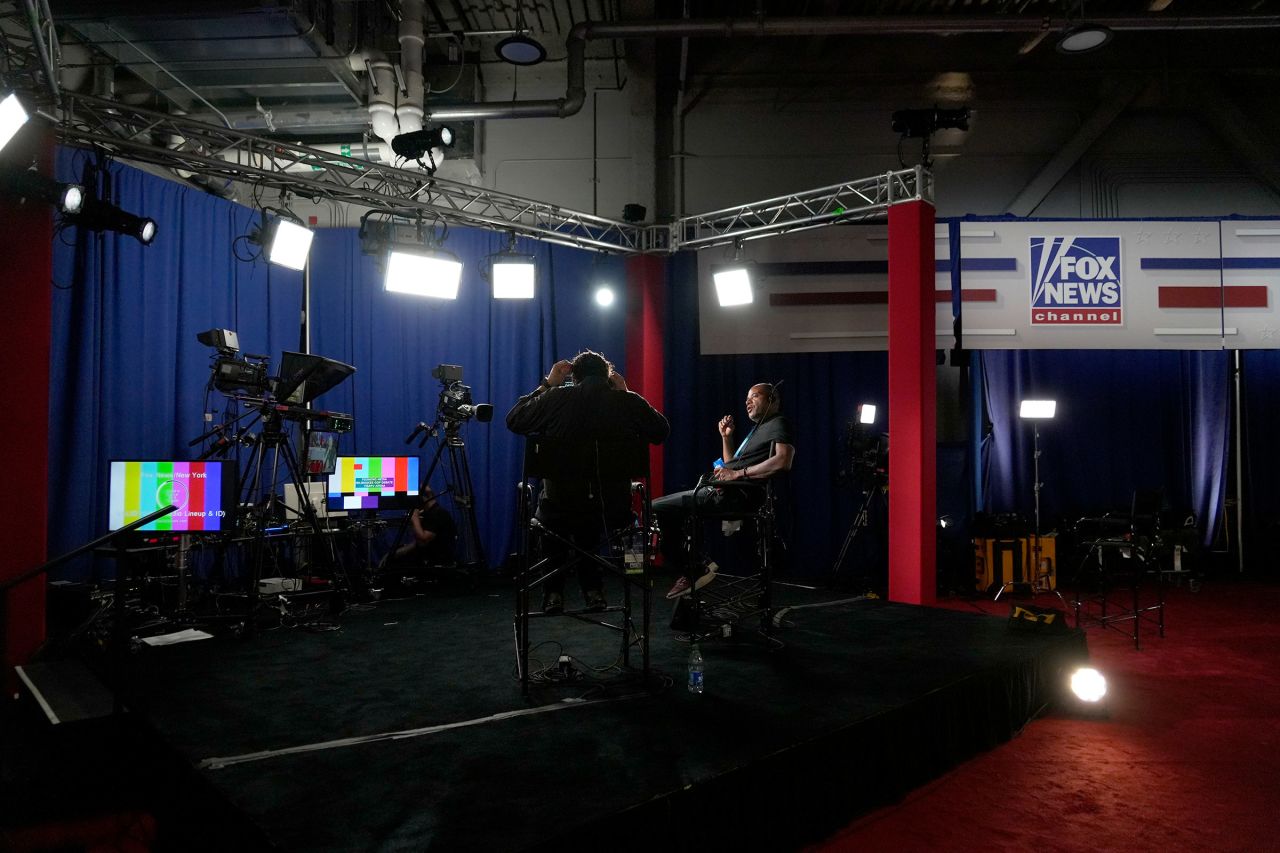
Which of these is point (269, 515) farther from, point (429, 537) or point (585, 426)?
point (585, 426)

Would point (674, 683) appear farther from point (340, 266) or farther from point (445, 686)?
point (340, 266)

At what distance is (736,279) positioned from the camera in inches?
262

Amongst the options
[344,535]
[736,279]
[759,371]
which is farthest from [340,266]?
[759,371]

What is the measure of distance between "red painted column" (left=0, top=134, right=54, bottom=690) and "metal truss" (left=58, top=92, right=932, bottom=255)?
31.5 inches

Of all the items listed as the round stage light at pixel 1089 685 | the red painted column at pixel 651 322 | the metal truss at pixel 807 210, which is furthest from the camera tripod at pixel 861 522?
the round stage light at pixel 1089 685

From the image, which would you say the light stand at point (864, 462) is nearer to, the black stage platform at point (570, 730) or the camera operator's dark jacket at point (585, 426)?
the black stage platform at point (570, 730)

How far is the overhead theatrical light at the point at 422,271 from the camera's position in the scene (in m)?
6.13

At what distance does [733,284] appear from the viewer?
21.9 feet

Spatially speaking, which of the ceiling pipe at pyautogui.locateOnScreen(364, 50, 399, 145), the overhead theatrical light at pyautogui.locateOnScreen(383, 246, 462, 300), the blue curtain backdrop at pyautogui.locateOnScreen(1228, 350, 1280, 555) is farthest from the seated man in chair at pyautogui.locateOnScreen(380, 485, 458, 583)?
the blue curtain backdrop at pyautogui.locateOnScreen(1228, 350, 1280, 555)

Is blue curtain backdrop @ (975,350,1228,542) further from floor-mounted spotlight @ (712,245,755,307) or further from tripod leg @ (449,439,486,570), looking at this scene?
tripod leg @ (449,439,486,570)

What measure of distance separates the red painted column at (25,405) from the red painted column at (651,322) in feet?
16.0

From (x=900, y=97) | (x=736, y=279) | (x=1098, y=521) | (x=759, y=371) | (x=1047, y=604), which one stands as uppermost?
(x=900, y=97)

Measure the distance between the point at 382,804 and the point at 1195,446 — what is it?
8.64 m

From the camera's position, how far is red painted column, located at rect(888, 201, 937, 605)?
552cm
